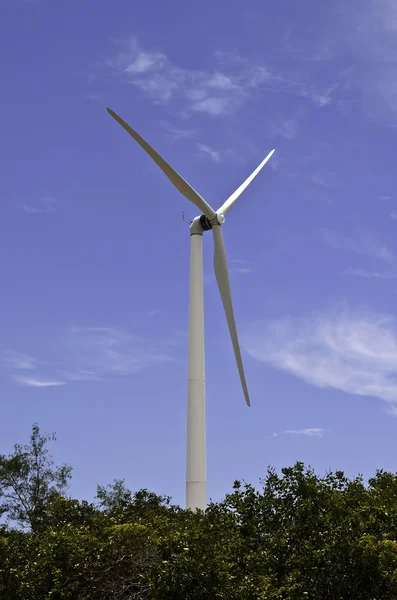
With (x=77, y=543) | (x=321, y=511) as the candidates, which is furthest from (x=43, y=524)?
(x=321, y=511)

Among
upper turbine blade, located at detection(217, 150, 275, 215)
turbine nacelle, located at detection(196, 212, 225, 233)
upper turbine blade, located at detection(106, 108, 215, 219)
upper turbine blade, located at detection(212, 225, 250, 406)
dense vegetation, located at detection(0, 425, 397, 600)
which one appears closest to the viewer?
dense vegetation, located at detection(0, 425, 397, 600)

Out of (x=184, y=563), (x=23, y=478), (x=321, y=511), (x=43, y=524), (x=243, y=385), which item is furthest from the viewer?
(x=23, y=478)

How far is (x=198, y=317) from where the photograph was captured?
38.6 metres

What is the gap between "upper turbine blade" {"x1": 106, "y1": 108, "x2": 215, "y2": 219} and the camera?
131 feet

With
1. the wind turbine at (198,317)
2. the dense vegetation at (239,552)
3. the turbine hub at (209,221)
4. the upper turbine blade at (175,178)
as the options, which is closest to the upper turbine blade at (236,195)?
the wind turbine at (198,317)

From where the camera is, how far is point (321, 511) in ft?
84.5

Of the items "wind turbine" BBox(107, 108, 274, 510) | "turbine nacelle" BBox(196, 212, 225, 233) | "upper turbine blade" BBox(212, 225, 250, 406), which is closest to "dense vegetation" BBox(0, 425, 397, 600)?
"wind turbine" BBox(107, 108, 274, 510)

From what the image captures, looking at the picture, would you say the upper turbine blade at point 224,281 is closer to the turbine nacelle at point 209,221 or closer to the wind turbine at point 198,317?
the wind turbine at point 198,317

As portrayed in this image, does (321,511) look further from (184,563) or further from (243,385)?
(243,385)

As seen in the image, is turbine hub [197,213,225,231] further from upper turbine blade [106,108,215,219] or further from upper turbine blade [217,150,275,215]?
upper turbine blade [217,150,275,215]

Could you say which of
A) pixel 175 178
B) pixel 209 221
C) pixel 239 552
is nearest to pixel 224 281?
pixel 209 221

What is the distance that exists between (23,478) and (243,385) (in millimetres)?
29216

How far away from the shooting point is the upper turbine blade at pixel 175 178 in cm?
3994

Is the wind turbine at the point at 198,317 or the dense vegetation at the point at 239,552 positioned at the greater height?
the wind turbine at the point at 198,317
